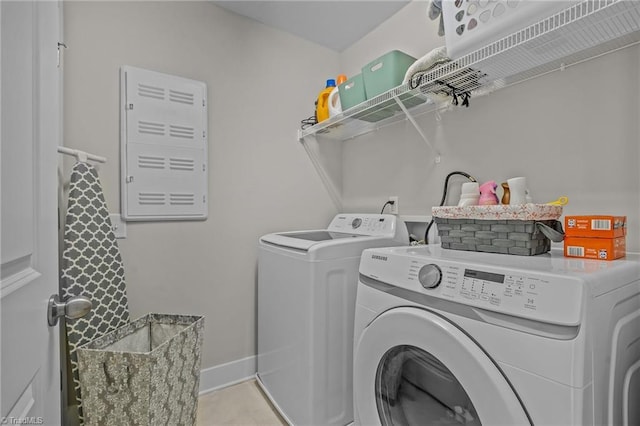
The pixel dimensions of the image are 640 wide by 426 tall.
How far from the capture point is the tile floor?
169 centimetres

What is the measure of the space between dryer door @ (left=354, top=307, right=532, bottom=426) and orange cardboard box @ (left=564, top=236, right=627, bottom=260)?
51 centimetres

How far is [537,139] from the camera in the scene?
1402 mm

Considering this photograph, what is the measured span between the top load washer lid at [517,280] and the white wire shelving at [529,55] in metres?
0.72

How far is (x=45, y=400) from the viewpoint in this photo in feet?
2.06

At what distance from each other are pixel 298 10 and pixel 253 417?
2.47 metres

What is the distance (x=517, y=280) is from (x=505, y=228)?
1.21 feet

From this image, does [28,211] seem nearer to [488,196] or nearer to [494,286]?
[494,286]

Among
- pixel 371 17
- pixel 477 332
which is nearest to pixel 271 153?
pixel 371 17

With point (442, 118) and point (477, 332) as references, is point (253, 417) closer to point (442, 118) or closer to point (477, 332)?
point (477, 332)

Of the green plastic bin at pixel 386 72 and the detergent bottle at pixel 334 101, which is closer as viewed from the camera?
the green plastic bin at pixel 386 72

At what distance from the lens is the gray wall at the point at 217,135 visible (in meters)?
1.67

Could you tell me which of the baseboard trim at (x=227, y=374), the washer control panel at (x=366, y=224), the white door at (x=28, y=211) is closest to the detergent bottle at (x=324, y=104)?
the washer control panel at (x=366, y=224)

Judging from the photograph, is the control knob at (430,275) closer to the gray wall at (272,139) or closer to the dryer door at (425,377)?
the dryer door at (425,377)

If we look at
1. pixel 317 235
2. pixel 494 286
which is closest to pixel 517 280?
pixel 494 286
